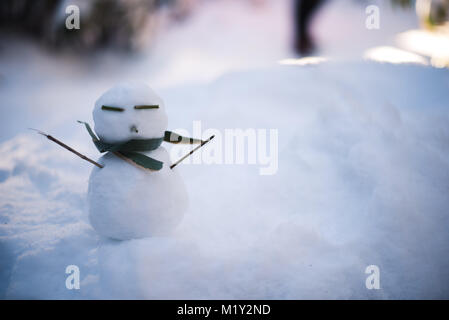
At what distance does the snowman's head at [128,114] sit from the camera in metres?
1.35

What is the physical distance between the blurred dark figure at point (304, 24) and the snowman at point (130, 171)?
4999 millimetres

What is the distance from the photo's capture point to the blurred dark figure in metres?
5.52

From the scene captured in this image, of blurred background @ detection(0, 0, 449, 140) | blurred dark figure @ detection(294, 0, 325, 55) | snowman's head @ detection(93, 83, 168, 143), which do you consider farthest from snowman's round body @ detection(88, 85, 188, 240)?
blurred dark figure @ detection(294, 0, 325, 55)

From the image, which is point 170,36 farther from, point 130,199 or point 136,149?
point 130,199

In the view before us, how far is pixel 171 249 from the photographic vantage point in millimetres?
1377

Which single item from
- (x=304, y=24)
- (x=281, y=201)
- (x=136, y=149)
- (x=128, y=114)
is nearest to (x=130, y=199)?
(x=136, y=149)

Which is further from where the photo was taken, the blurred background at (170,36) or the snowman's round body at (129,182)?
the blurred background at (170,36)

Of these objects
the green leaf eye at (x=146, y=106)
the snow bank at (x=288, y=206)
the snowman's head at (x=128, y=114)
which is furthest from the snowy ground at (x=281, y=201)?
the green leaf eye at (x=146, y=106)

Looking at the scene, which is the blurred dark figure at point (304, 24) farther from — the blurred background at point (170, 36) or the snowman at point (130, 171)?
the snowman at point (130, 171)

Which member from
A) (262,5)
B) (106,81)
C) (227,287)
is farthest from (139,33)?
(227,287)

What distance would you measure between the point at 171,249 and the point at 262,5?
20.0 ft

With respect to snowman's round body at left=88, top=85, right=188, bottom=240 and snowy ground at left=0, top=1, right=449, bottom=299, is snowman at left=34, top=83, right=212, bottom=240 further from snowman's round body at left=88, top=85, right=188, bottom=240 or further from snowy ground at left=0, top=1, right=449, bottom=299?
snowy ground at left=0, top=1, right=449, bottom=299

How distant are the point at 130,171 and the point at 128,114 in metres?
0.26
